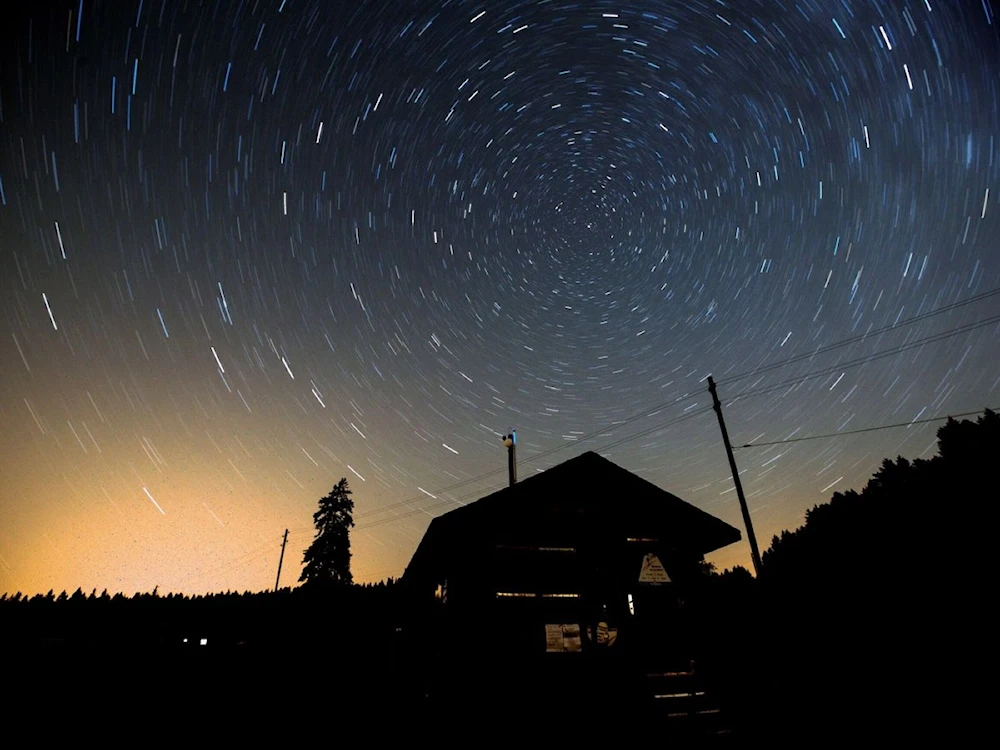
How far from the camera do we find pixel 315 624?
14.0 metres

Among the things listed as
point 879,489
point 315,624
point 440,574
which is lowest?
point 315,624

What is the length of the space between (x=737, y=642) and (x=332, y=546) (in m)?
28.4

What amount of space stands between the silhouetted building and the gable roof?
0.03 m

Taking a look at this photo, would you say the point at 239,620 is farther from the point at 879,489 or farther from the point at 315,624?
the point at 879,489

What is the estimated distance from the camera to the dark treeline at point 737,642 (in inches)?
501

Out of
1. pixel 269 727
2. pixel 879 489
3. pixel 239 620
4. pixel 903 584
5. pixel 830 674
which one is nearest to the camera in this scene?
pixel 269 727

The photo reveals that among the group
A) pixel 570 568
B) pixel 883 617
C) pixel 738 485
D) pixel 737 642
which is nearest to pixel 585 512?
pixel 570 568

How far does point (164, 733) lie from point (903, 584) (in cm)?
2974

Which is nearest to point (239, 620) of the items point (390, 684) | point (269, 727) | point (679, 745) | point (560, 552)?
point (269, 727)

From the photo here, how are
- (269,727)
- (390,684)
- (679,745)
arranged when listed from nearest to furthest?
(679,745) → (269,727) → (390,684)

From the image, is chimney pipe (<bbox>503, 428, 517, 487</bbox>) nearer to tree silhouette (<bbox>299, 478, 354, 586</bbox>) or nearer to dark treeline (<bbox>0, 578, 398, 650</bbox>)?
dark treeline (<bbox>0, 578, 398, 650</bbox>)

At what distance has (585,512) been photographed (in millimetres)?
11961

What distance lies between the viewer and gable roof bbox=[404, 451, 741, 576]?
36.9ft

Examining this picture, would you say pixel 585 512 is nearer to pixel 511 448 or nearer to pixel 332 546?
pixel 511 448
